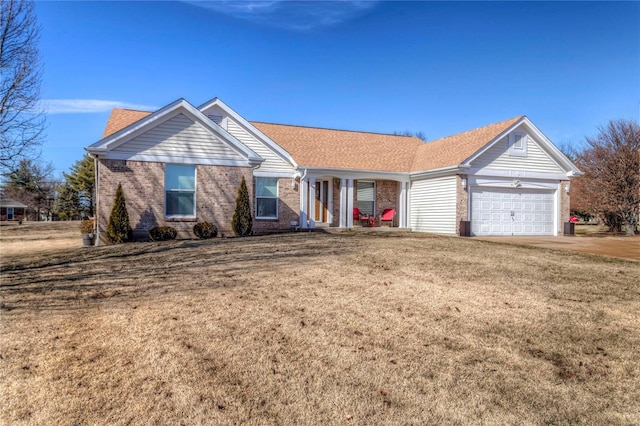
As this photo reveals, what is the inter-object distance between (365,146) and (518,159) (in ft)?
26.3

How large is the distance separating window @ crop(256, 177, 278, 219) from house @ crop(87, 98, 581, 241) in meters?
0.05

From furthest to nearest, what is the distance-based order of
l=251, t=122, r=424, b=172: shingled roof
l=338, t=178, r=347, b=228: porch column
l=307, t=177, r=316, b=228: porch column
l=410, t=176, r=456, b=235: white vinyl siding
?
l=251, t=122, r=424, b=172: shingled roof → l=338, t=178, r=347, b=228: porch column → l=307, t=177, r=316, b=228: porch column → l=410, t=176, r=456, b=235: white vinyl siding

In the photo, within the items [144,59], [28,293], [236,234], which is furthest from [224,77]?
[28,293]

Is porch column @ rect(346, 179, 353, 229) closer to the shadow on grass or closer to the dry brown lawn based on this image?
the shadow on grass

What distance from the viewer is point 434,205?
62.5 feet

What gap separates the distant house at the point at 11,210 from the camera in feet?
181

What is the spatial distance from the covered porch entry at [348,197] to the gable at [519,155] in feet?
14.0

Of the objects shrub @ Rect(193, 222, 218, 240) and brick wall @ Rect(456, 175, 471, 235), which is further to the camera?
brick wall @ Rect(456, 175, 471, 235)

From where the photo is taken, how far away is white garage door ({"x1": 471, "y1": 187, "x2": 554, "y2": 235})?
17859 millimetres

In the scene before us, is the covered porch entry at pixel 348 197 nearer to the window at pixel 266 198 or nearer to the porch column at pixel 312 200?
the porch column at pixel 312 200

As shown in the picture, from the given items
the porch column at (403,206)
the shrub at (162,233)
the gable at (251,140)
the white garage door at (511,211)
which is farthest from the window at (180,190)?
the white garage door at (511,211)

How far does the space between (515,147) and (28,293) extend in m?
18.9

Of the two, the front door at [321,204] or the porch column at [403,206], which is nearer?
the porch column at [403,206]

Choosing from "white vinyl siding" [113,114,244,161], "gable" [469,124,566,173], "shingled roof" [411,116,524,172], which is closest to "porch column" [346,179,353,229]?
"shingled roof" [411,116,524,172]
